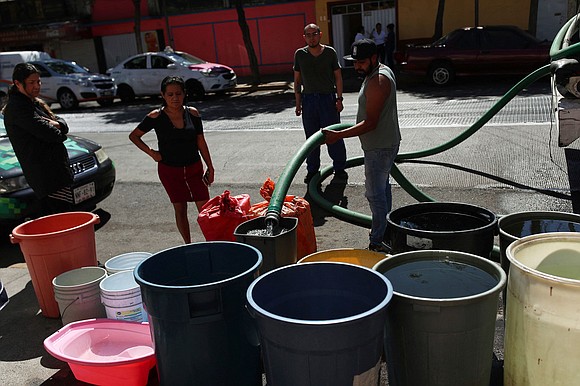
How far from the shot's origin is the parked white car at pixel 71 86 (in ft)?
63.1

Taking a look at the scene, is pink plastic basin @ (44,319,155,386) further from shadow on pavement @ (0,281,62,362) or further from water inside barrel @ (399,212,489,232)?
water inside barrel @ (399,212,489,232)

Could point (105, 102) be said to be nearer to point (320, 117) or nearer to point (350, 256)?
point (320, 117)

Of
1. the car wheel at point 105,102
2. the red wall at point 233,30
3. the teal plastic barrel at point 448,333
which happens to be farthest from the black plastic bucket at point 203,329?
the red wall at point 233,30

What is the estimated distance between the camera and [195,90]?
1862 cm

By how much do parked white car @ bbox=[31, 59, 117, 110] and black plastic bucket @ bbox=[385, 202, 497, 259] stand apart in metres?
17.5

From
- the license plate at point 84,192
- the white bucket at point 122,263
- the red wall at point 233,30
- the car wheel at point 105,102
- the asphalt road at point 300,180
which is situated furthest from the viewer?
the red wall at point 233,30

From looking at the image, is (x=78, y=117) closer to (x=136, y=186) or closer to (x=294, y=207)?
(x=136, y=186)

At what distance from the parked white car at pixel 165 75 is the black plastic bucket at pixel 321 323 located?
635 inches

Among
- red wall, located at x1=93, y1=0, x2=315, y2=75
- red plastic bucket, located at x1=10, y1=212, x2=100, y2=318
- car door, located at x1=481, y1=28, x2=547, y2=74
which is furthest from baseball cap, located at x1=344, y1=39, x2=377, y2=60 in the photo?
red wall, located at x1=93, y1=0, x2=315, y2=75

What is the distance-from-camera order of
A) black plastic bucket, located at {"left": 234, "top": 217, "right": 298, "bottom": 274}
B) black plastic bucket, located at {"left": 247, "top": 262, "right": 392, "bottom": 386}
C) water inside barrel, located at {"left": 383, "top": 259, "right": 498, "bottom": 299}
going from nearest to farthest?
black plastic bucket, located at {"left": 247, "top": 262, "right": 392, "bottom": 386} → water inside barrel, located at {"left": 383, "top": 259, "right": 498, "bottom": 299} → black plastic bucket, located at {"left": 234, "top": 217, "right": 298, "bottom": 274}

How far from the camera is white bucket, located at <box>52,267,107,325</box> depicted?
163 inches

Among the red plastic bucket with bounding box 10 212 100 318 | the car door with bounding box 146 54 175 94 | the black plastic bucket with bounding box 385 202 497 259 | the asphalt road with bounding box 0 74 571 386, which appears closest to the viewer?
the black plastic bucket with bounding box 385 202 497 259

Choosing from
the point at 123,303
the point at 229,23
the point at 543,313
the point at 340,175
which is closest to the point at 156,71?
the point at 229,23

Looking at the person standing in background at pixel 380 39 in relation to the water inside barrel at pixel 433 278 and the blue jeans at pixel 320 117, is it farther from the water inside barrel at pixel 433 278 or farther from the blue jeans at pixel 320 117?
the water inside barrel at pixel 433 278
